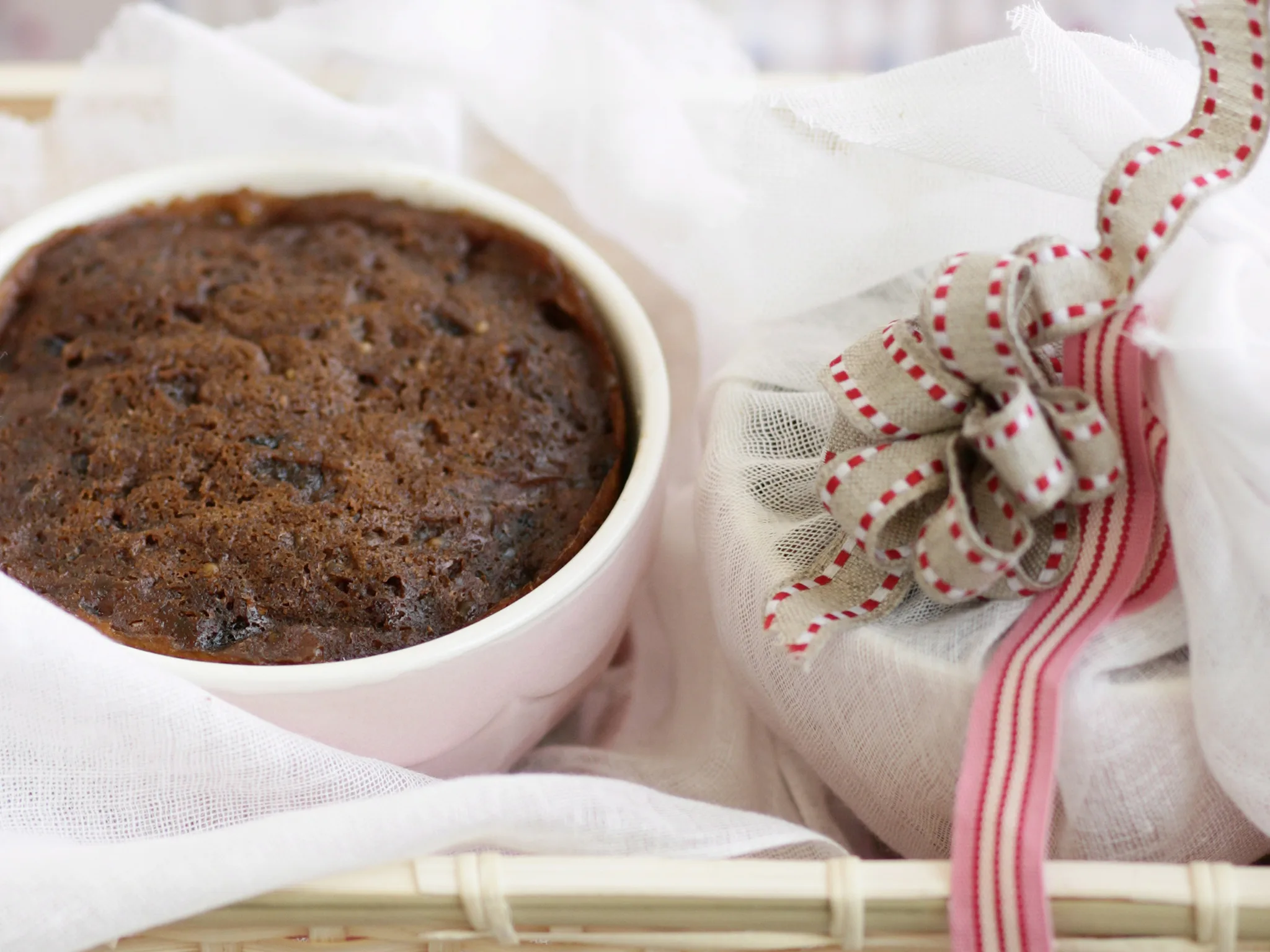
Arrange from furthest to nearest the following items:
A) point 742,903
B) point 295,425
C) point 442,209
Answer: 1. point 442,209
2. point 295,425
3. point 742,903

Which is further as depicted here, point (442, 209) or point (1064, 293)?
point (442, 209)

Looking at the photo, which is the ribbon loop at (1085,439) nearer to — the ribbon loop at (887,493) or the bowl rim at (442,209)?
the ribbon loop at (887,493)

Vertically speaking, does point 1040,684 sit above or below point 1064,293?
below

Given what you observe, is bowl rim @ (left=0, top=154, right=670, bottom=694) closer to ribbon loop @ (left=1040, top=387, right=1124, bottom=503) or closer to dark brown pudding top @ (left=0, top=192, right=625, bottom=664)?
dark brown pudding top @ (left=0, top=192, right=625, bottom=664)

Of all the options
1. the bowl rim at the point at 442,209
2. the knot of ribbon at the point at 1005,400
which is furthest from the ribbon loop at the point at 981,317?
the bowl rim at the point at 442,209

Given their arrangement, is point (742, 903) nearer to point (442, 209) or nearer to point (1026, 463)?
point (1026, 463)

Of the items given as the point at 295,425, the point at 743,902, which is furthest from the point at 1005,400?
the point at 295,425
